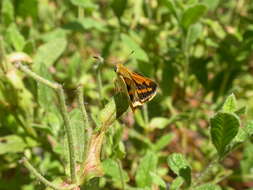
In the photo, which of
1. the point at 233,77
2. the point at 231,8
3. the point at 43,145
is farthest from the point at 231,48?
the point at 43,145

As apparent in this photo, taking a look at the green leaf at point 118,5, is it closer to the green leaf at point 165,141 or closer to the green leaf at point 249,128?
the green leaf at point 165,141

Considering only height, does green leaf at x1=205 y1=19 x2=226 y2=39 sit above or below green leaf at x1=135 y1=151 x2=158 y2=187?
above

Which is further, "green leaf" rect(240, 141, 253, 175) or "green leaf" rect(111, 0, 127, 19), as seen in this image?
"green leaf" rect(240, 141, 253, 175)

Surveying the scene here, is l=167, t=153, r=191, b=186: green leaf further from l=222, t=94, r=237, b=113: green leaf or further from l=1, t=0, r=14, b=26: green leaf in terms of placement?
l=1, t=0, r=14, b=26: green leaf

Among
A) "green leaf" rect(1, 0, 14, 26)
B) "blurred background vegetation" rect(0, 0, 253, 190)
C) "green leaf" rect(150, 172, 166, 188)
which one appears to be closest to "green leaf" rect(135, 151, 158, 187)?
"blurred background vegetation" rect(0, 0, 253, 190)

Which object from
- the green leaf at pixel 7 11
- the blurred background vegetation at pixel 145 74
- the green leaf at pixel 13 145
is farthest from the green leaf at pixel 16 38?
the green leaf at pixel 13 145

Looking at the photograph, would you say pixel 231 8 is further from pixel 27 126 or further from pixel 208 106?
pixel 27 126

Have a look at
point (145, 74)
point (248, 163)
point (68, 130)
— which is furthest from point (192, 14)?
point (68, 130)

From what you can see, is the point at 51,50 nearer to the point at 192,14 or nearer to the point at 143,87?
the point at 192,14
